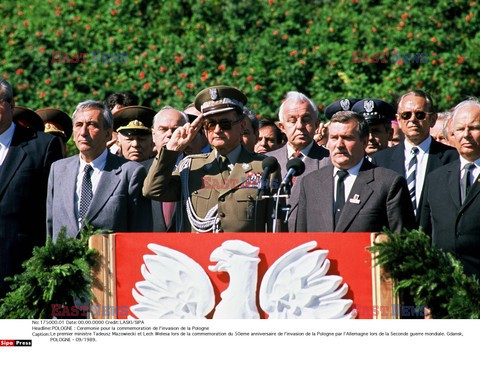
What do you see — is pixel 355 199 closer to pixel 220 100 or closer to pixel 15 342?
pixel 220 100

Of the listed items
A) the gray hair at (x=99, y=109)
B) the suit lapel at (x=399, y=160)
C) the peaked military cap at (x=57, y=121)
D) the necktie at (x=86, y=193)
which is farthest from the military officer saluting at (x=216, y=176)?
the peaked military cap at (x=57, y=121)

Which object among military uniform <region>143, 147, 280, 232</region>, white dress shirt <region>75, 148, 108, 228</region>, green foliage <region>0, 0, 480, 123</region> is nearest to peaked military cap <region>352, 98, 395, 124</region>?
military uniform <region>143, 147, 280, 232</region>

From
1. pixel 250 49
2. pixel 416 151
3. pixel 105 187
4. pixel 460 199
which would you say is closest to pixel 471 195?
pixel 460 199

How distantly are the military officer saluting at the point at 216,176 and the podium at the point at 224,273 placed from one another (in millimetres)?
1158

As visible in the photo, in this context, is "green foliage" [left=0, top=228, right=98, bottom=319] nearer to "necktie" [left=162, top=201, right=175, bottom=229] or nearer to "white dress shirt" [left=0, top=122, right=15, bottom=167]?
"white dress shirt" [left=0, top=122, right=15, bottom=167]

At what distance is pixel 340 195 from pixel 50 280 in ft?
7.16

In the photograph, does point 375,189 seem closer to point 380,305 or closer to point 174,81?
point 380,305

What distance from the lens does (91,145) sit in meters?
7.23

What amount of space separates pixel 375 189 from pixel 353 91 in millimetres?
7079

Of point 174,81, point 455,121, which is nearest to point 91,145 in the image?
point 455,121

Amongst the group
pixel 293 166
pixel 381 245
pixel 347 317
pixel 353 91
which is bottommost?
pixel 347 317

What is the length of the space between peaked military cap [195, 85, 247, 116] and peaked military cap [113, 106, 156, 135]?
5.78ft

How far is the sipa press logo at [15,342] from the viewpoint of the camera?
5488 mm

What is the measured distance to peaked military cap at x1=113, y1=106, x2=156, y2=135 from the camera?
29.1ft
